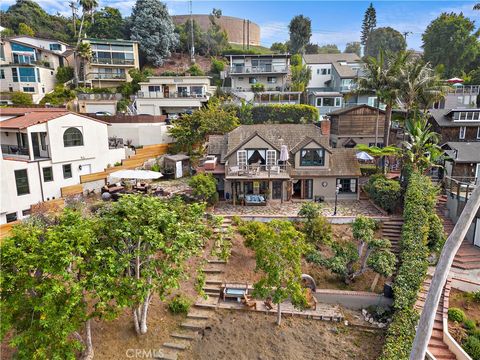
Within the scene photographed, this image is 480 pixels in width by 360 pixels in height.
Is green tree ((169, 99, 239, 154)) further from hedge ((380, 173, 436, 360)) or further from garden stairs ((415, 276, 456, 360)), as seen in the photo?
garden stairs ((415, 276, 456, 360))

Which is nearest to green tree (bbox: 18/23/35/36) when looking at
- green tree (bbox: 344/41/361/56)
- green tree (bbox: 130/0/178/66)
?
green tree (bbox: 130/0/178/66)

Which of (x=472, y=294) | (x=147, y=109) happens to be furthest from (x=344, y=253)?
(x=147, y=109)

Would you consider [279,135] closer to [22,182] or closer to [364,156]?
[364,156]

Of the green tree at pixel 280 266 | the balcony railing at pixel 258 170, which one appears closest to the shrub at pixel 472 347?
the green tree at pixel 280 266

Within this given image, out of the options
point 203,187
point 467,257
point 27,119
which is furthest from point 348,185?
point 27,119

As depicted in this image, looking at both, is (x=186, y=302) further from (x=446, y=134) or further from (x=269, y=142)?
(x=446, y=134)
